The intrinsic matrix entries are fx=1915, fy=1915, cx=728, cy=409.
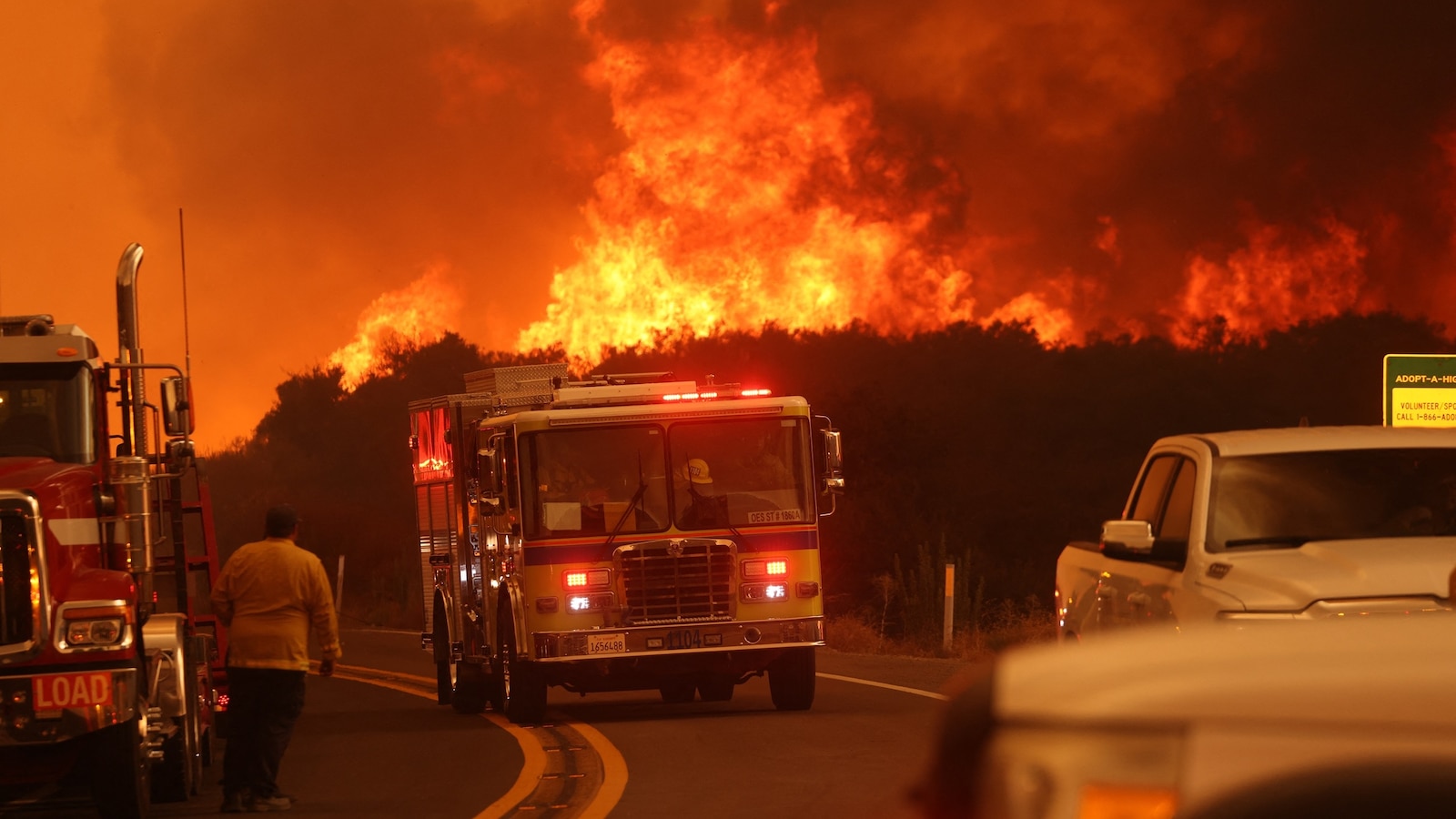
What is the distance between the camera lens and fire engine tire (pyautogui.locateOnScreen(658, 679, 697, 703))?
58.9ft

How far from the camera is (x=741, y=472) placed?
53.5ft

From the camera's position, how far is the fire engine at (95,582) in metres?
9.99

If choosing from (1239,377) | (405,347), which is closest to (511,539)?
(1239,377)

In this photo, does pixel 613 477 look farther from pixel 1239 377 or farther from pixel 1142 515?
pixel 1239 377

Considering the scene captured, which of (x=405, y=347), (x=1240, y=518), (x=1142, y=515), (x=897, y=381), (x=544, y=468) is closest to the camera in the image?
(x=1240, y=518)

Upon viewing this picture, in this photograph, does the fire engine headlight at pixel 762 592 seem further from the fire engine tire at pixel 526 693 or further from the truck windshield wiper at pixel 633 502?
the fire engine tire at pixel 526 693

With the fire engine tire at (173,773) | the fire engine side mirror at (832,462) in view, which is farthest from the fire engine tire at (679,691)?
the fire engine tire at (173,773)

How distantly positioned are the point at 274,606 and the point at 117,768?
1.45 metres

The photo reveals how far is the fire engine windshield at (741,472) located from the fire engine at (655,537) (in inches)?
0.4

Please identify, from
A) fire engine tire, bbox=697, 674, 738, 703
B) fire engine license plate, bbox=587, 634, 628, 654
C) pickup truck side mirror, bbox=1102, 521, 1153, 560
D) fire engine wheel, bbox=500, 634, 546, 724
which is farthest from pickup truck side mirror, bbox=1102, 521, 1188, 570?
fire engine tire, bbox=697, 674, 738, 703

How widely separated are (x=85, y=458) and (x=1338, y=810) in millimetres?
9659

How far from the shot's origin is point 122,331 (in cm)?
1143

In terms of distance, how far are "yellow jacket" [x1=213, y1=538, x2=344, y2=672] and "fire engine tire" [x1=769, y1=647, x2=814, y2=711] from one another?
211 inches

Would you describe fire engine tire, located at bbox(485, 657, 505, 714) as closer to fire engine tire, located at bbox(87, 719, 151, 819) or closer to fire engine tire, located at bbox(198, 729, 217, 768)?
fire engine tire, located at bbox(198, 729, 217, 768)
